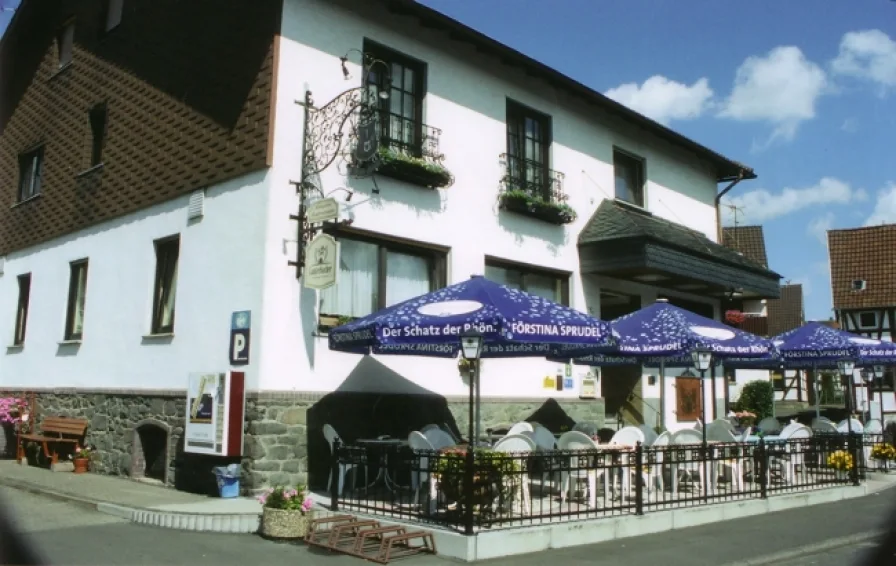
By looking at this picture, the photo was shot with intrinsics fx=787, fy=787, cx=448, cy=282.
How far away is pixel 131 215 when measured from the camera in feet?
48.5

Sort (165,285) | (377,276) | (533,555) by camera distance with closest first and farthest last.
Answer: (533,555) → (377,276) → (165,285)

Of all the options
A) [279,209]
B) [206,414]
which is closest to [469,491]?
[206,414]

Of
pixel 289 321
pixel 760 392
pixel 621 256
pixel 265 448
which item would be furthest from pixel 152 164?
pixel 760 392

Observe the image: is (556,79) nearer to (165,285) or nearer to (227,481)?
(165,285)

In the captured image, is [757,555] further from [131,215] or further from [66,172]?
[66,172]

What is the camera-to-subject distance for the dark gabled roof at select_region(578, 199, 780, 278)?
16422 millimetres

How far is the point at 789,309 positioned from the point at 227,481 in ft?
184

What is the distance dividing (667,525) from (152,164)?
1070cm

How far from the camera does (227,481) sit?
436 inches

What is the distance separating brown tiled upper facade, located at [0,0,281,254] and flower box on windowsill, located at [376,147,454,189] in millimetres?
2010

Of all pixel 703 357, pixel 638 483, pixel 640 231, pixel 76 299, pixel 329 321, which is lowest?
pixel 638 483

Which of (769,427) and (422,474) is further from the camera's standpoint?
(769,427)

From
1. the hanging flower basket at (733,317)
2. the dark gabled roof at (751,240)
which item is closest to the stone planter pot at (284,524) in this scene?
the hanging flower basket at (733,317)

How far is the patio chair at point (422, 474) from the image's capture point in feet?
29.5
